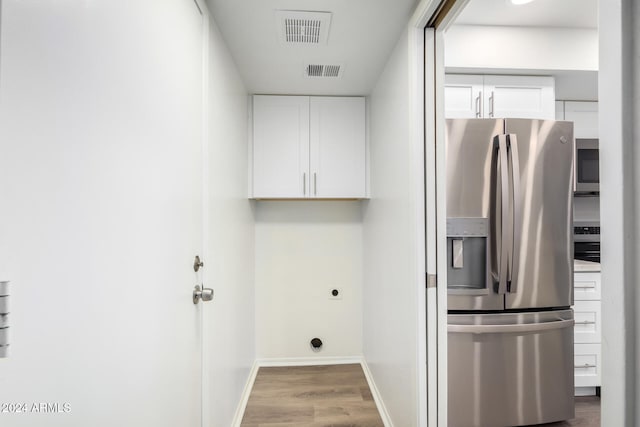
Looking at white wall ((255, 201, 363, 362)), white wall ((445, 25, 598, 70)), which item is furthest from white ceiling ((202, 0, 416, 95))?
white wall ((255, 201, 363, 362))

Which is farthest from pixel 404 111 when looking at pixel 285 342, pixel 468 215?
pixel 285 342

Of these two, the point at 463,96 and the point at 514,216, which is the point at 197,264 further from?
the point at 463,96

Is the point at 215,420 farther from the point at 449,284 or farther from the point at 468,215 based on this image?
the point at 468,215

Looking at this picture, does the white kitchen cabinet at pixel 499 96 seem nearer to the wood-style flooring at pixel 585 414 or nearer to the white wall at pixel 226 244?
the white wall at pixel 226 244

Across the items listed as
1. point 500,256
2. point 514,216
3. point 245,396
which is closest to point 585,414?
point 500,256

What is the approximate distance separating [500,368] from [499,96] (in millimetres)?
1707

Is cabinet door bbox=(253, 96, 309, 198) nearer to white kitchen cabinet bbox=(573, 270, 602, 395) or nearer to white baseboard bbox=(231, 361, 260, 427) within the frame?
white baseboard bbox=(231, 361, 260, 427)

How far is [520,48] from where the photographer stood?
1.99m

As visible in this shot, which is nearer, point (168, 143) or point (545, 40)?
point (168, 143)

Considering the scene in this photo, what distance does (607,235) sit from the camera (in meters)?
0.54

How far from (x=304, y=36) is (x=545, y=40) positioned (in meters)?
1.61

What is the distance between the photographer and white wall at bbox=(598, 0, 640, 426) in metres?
0.50

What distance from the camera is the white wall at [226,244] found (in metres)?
1.42

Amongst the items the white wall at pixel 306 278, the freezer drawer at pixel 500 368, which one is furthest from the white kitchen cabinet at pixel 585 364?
the white wall at pixel 306 278
